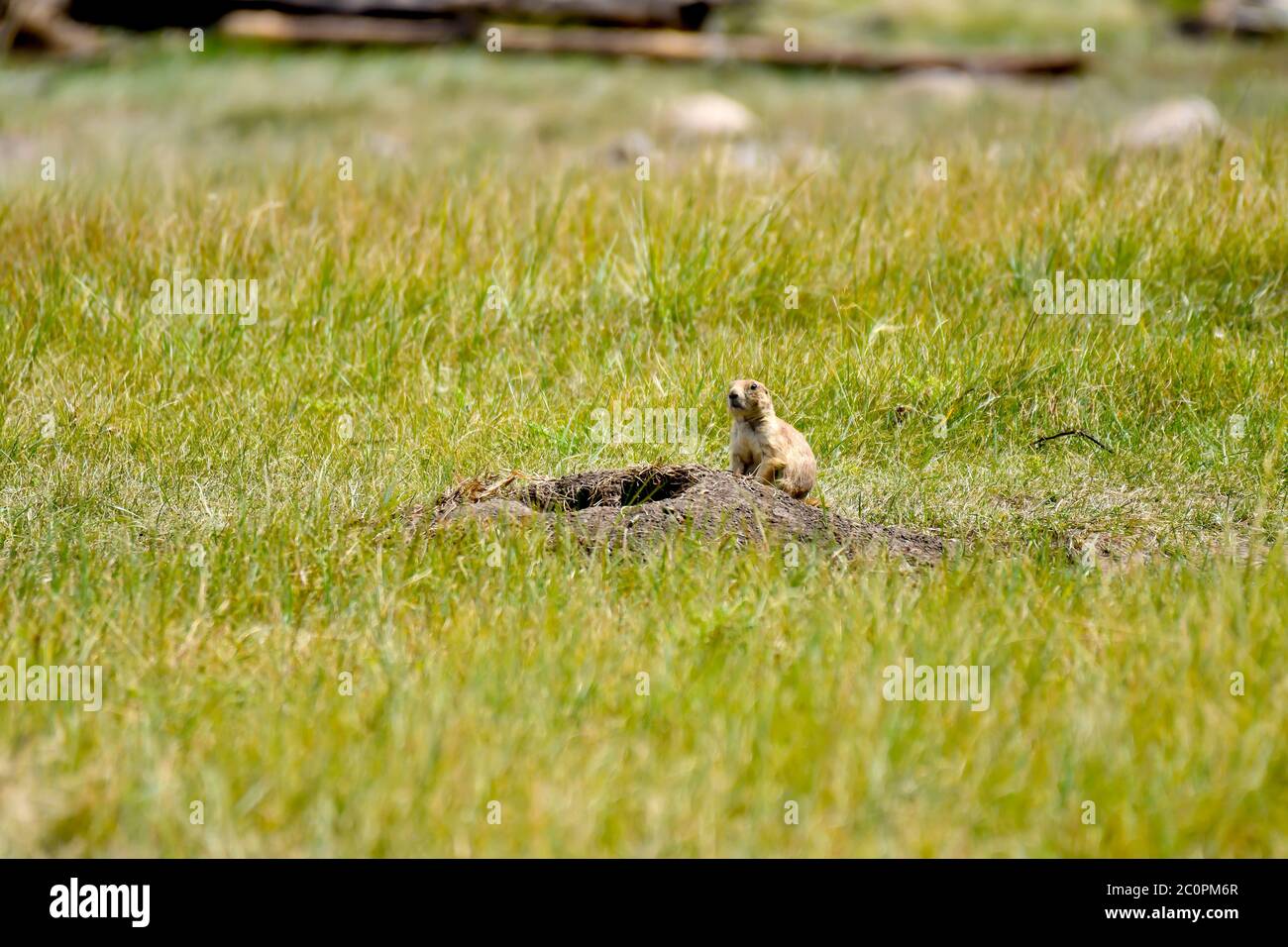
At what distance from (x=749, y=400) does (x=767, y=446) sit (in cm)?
20

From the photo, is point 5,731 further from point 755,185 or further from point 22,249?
point 755,185

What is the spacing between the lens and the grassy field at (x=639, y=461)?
3.42 metres

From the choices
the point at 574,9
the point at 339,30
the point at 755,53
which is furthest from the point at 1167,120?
the point at 339,30

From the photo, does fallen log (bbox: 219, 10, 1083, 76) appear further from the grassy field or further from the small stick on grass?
the small stick on grass

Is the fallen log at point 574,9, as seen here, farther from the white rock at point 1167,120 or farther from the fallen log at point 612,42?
the white rock at point 1167,120

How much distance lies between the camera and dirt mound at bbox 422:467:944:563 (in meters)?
4.93

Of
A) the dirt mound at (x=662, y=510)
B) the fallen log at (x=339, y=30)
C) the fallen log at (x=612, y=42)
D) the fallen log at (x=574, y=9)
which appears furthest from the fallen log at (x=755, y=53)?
the dirt mound at (x=662, y=510)

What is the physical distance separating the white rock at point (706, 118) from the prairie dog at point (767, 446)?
796 centimetres

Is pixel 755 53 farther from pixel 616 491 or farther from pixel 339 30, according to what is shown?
pixel 616 491

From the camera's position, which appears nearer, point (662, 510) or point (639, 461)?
point (662, 510)

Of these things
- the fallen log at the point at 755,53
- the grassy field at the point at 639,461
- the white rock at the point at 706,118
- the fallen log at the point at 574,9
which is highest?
the fallen log at the point at 574,9

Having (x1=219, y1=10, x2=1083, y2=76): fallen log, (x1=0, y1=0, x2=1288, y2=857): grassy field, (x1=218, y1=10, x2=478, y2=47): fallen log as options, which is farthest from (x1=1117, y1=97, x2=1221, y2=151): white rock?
(x1=218, y1=10, x2=478, y2=47): fallen log

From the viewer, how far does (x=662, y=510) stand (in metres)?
4.98

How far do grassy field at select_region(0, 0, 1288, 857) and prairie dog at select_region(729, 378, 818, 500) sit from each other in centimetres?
37
